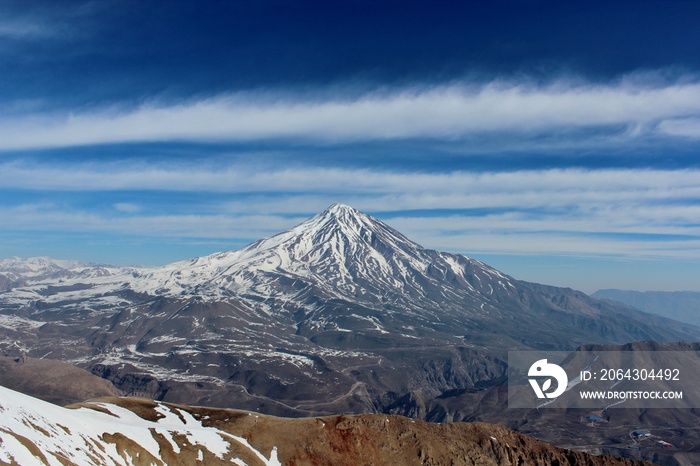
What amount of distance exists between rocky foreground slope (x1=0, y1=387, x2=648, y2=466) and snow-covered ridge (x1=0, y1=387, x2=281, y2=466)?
237mm

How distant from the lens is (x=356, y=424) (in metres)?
142

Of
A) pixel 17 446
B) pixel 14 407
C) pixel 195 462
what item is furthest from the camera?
pixel 195 462

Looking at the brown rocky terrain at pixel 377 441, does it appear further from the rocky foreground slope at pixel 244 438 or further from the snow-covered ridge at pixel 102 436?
the snow-covered ridge at pixel 102 436

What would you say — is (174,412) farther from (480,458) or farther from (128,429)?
(480,458)

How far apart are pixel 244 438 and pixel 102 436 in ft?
119

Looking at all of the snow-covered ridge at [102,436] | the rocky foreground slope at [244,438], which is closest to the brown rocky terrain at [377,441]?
the rocky foreground slope at [244,438]

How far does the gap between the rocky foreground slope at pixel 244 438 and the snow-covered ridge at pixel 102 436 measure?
237mm

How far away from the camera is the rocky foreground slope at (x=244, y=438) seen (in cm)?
9938

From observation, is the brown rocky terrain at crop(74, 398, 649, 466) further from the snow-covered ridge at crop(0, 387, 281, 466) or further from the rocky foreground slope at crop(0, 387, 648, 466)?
the snow-covered ridge at crop(0, 387, 281, 466)

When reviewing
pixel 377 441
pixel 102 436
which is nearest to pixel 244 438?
pixel 377 441

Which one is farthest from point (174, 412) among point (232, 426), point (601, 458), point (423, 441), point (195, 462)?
point (601, 458)

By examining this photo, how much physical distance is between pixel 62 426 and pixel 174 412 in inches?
1682

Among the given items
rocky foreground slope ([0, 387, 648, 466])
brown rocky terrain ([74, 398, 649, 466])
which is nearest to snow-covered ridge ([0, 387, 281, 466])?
rocky foreground slope ([0, 387, 648, 466])

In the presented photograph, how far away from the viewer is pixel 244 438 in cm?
13112
